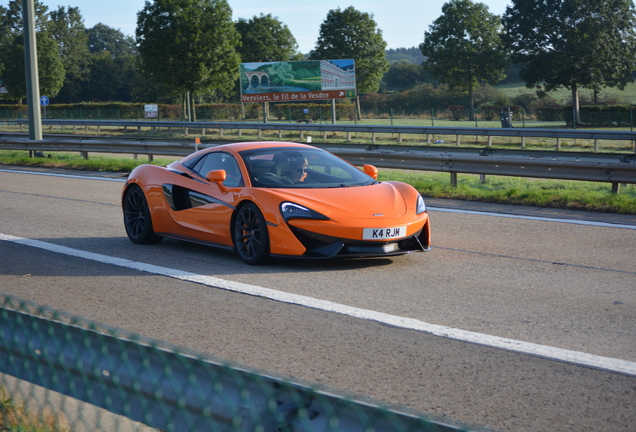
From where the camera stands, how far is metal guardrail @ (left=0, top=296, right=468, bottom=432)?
1.88m

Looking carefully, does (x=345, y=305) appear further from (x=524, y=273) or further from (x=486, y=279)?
(x=524, y=273)

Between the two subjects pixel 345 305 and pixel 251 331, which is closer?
pixel 251 331

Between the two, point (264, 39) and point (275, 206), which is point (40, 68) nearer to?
point (264, 39)

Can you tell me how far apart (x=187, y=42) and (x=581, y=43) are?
101 feet

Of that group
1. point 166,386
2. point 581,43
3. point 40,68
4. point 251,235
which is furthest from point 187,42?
point 166,386

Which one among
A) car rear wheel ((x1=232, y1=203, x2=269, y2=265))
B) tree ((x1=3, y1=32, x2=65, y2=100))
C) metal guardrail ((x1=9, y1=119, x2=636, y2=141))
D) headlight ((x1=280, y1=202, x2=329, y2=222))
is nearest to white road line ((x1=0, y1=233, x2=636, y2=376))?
car rear wheel ((x1=232, y1=203, x2=269, y2=265))

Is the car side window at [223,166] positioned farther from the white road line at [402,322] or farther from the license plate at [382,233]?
the license plate at [382,233]

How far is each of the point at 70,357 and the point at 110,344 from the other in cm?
25

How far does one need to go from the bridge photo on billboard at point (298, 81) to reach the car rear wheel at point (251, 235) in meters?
40.7

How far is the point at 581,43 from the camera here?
2334 inches

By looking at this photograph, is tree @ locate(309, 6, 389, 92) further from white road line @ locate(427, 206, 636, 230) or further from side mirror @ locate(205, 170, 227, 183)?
side mirror @ locate(205, 170, 227, 183)

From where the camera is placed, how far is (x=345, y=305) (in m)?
6.21

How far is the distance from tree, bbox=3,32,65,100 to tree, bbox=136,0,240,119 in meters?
28.4

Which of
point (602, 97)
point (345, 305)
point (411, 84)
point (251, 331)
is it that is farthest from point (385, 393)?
point (411, 84)
